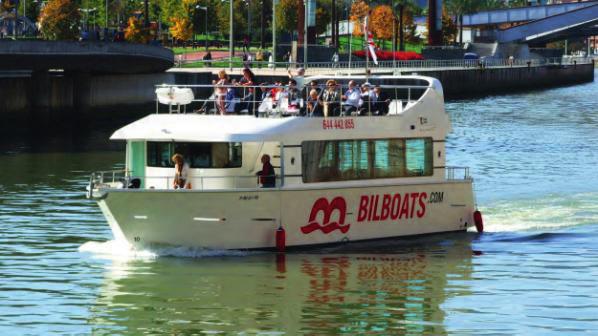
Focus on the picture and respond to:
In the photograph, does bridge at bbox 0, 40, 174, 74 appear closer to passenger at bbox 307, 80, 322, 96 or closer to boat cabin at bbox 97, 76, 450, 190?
passenger at bbox 307, 80, 322, 96

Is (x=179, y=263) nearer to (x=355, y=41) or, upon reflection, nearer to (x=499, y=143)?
(x=499, y=143)

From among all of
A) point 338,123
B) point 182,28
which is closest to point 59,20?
point 182,28

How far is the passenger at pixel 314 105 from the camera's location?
3259cm

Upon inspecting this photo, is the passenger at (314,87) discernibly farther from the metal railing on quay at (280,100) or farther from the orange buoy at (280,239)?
the orange buoy at (280,239)

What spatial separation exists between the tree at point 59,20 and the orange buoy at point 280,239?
88.6 metres

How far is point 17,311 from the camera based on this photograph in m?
26.4

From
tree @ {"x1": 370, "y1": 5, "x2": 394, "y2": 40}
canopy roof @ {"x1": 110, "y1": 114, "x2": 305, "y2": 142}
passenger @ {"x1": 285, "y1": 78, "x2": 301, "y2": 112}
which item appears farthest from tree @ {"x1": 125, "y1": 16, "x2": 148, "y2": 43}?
canopy roof @ {"x1": 110, "y1": 114, "x2": 305, "y2": 142}

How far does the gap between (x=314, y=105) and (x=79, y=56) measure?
4349 cm

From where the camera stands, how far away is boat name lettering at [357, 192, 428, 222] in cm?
3256

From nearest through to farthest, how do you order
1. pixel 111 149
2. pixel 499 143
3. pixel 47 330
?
pixel 47 330, pixel 111 149, pixel 499 143

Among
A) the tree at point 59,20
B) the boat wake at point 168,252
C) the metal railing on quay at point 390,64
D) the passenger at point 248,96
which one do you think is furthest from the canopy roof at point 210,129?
the tree at point 59,20

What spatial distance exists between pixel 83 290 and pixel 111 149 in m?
35.0

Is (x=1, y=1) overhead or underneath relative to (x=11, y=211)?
overhead

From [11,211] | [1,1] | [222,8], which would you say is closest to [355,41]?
[222,8]
